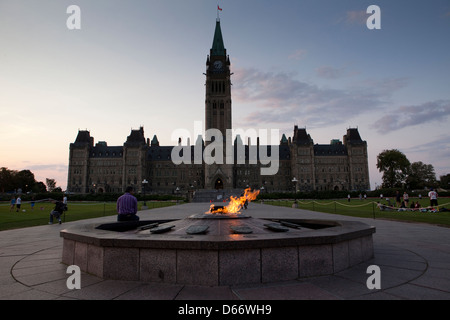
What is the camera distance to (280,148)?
385 feet

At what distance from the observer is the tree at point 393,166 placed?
306 ft

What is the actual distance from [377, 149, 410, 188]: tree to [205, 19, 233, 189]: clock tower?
54396 millimetres

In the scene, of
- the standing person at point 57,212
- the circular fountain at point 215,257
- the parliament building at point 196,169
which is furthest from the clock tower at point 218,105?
the circular fountain at point 215,257

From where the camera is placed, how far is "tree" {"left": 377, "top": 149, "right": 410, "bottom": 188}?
93312 mm

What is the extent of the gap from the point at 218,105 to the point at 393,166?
63.2 metres

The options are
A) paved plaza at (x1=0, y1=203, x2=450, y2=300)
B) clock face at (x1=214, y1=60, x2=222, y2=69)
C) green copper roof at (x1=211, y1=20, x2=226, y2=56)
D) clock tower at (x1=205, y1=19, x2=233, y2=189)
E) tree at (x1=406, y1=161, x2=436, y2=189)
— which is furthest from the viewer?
tree at (x1=406, y1=161, x2=436, y2=189)

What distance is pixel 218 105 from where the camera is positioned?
8919 centimetres

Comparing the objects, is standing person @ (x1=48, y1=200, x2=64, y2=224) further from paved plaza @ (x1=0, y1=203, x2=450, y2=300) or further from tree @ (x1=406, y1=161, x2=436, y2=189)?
tree @ (x1=406, y1=161, x2=436, y2=189)

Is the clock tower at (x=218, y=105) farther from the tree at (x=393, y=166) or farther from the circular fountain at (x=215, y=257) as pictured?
the circular fountain at (x=215, y=257)

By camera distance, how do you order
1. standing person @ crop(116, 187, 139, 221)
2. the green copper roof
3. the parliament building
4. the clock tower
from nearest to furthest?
standing person @ crop(116, 187, 139, 221)
the clock tower
the green copper roof
the parliament building

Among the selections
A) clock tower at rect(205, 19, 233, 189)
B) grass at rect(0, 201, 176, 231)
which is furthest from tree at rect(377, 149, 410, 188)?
grass at rect(0, 201, 176, 231)

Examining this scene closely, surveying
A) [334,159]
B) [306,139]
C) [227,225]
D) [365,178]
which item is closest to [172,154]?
[306,139]

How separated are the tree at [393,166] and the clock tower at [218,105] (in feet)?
178
